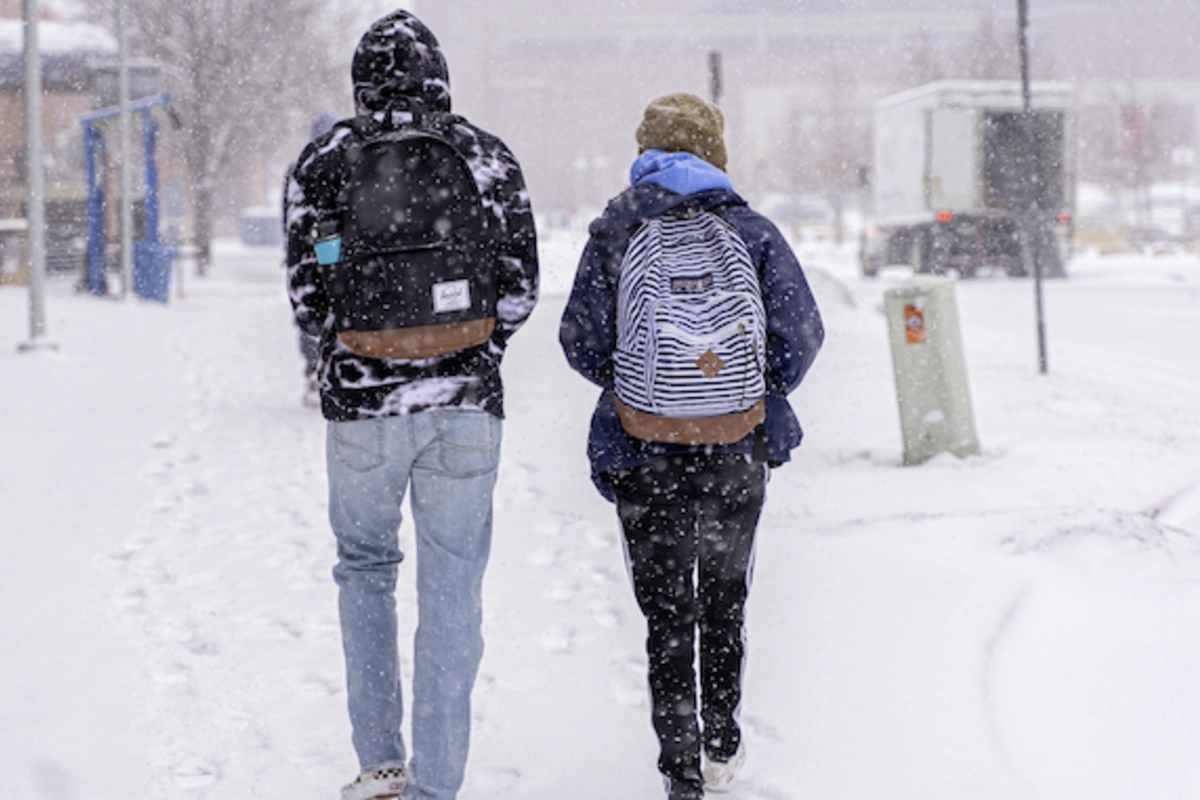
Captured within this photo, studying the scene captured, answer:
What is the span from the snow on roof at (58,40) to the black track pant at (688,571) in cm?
2395

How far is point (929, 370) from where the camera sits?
713 cm

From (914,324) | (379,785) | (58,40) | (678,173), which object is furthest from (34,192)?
(58,40)

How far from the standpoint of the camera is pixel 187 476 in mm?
7539

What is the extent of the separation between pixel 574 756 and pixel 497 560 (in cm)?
218

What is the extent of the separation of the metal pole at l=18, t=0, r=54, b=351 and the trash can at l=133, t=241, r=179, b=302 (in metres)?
8.01

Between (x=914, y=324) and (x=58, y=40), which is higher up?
(x=58, y=40)

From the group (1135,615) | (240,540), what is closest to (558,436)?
(240,540)

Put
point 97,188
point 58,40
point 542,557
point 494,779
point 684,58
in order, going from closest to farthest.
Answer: point 494,779 < point 542,557 < point 97,188 < point 58,40 < point 684,58

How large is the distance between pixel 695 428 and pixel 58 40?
26.0 m

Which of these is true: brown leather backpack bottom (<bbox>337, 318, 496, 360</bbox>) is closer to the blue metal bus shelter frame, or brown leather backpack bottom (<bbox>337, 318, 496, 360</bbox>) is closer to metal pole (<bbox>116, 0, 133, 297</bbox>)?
metal pole (<bbox>116, 0, 133, 297</bbox>)

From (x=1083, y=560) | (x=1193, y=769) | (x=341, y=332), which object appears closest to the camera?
(x=341, y=332)

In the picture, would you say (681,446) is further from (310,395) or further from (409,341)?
(310,395)

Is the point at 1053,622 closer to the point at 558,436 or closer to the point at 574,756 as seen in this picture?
the point at 574,756

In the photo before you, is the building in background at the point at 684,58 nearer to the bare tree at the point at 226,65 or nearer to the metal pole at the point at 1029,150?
the bare tree at the point at 226,65
